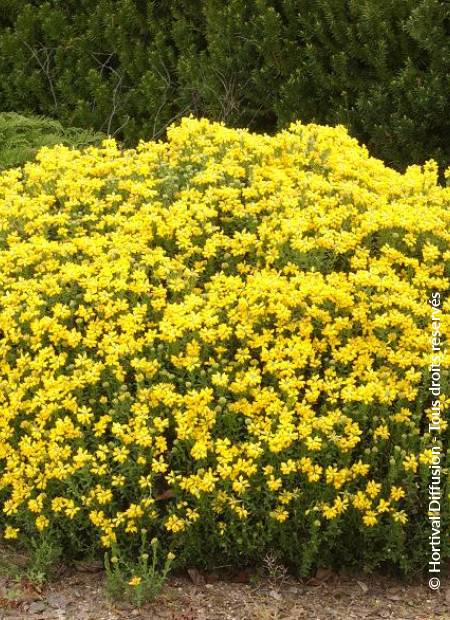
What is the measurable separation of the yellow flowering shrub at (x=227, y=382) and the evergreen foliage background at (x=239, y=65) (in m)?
2.45

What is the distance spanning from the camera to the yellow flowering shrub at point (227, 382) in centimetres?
333

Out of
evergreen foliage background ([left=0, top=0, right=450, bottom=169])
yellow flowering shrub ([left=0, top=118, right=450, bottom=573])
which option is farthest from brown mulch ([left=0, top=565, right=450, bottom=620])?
evergreen foliage background ([left=0, top=0, right=450, bottom=169])

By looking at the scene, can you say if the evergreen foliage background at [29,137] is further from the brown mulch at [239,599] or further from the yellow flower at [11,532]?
the brown mulch at [239,599]

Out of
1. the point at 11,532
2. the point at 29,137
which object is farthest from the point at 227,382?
the point at 29,137

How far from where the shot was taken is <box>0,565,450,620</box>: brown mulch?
333 centimetres

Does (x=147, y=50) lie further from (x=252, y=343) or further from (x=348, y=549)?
(x=348, y=549)

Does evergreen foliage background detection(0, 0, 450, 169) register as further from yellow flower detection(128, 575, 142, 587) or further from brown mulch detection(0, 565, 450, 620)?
yellow flower detection(128, 575, 142, 587)

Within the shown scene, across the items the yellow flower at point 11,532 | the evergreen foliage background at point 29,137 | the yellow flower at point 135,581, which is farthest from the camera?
the evergreen foliage background at point 29,137

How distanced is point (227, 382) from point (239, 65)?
4523 millimetres

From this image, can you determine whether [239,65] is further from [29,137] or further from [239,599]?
[239,599]

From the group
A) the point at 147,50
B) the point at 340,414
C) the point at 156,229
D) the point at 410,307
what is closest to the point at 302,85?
the point at 147,50

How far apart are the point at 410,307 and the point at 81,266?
1384 millimetres

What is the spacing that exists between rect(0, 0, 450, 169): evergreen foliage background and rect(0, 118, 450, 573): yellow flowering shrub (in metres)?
2.45

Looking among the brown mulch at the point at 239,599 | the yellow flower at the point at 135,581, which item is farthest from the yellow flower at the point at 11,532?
the yellow flower at the point at 135,581
